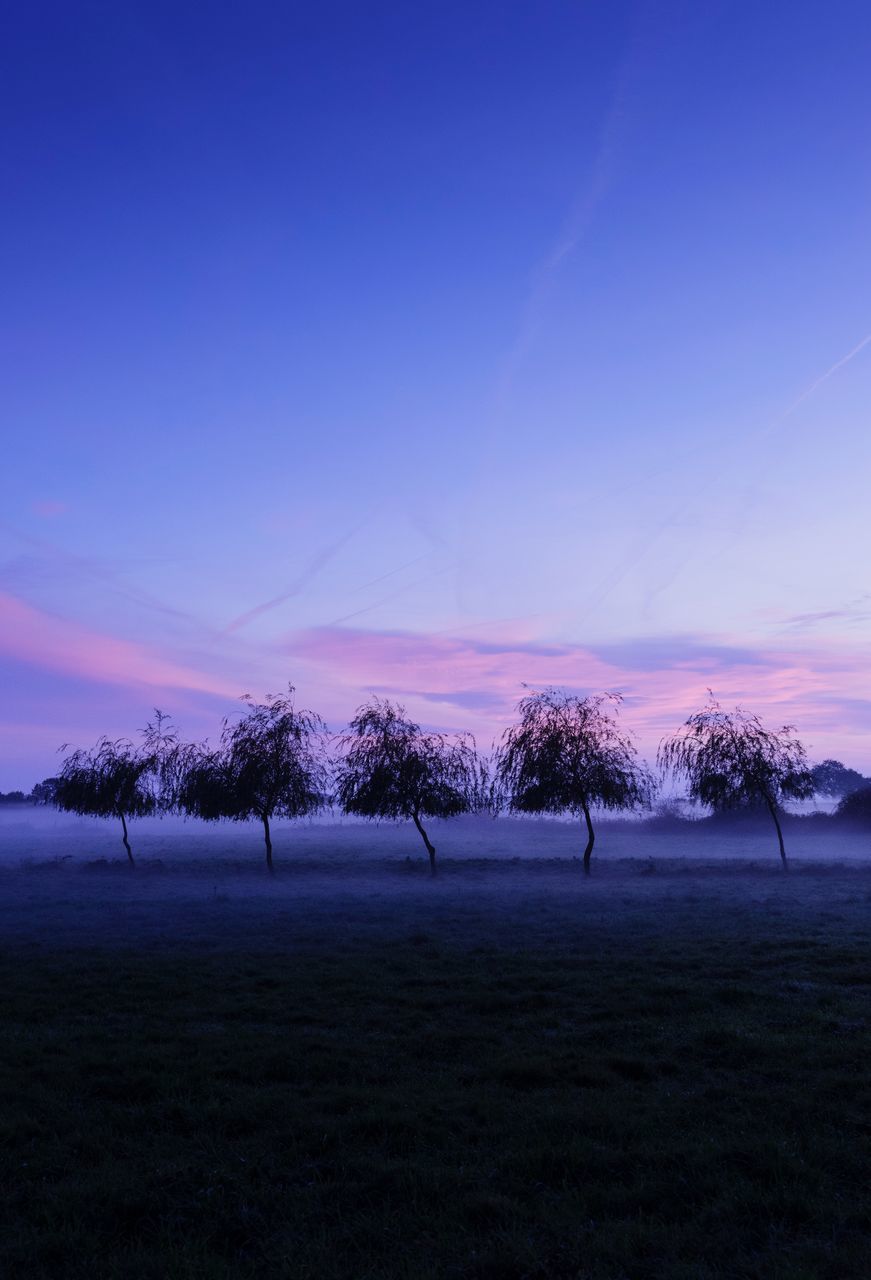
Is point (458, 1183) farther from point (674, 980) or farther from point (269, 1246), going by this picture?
point (674, 980)

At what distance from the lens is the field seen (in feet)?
20.1

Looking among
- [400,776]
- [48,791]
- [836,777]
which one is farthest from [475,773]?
[836,777]

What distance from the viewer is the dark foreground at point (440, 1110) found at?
612 centimetres

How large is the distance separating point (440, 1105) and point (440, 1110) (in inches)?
4.6

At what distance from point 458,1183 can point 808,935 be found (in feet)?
55.5

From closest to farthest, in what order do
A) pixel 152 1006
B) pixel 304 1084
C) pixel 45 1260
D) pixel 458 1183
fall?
pixel 45 1260 → pixel 458 1183 → pixel 304 1084 → pixel 152 1006

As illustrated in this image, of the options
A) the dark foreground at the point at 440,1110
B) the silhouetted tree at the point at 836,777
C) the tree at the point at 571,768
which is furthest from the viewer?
the silhouetted tree at the point at 836,777

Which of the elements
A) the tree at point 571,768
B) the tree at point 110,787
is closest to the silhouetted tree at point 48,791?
the tree at point 110,787

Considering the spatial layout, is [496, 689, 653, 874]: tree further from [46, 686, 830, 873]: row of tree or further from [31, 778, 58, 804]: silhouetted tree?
[31, 778, 58, 804]: silhouetted tree

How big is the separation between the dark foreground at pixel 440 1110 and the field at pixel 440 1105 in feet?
0.11

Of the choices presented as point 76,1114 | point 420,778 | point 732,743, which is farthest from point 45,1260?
point 732,743

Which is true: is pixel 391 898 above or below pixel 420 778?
below

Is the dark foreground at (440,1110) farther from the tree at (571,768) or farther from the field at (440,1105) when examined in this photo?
the tree at (571,768)

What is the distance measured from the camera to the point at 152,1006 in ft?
45.6
